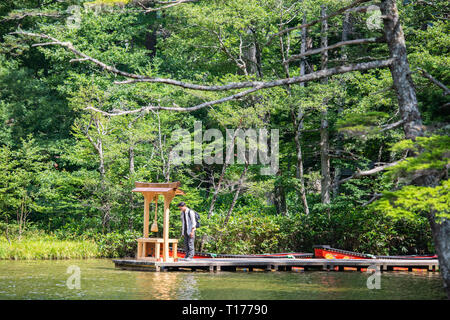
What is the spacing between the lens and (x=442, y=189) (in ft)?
31.1

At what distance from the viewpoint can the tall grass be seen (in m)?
22.2

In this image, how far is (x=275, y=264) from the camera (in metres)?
18.2

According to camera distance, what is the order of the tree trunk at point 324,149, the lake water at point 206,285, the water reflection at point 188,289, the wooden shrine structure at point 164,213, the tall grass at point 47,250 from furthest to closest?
the tree trunk at point 324,149, the tall grass at point 47,250, the wooden shrine structure at point 164,213, the lake water at point 206,285, the water reflection at point 188,289

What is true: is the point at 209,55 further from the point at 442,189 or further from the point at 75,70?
the point at 442,189

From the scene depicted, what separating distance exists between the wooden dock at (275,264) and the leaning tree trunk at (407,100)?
805 cm

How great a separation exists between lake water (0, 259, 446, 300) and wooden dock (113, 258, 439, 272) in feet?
1.21

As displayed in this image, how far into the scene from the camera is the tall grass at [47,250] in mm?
22172

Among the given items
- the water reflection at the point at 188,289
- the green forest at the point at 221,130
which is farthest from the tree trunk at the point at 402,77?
the green forest at the point at 221,130

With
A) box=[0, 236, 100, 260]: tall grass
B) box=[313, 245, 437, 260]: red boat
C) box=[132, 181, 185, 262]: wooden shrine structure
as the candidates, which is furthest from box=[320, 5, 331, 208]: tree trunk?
box=[0, 236, 100, 260]: tall grass

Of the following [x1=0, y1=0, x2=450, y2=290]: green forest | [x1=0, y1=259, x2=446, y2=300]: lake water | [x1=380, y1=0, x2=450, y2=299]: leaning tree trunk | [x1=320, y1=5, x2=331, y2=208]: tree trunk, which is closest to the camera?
[x1=380, y1=0, x2=450, y2=299]: leaning tree trunk

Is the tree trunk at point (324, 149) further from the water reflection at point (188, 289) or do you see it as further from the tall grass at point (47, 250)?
the water reflection at point (188, 289)

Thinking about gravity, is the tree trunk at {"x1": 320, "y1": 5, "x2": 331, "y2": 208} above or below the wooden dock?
above

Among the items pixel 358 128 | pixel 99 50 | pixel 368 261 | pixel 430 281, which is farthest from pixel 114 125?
pixel 358 128

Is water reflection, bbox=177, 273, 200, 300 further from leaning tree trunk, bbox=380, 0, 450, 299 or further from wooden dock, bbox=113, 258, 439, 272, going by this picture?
leaning tree trunk, bbox=380, 0, 450, 299
